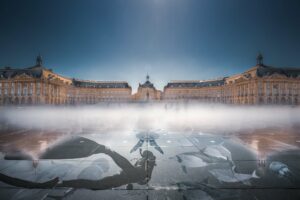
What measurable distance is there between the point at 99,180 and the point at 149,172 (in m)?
1.15

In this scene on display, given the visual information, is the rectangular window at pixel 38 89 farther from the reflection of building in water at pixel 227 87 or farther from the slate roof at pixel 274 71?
the slate roof at pixel 274 71

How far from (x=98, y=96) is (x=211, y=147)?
94.6 meters

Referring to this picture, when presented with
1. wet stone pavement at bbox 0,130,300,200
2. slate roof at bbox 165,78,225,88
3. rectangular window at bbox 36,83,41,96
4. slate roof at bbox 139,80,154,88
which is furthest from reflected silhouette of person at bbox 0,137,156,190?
slate roof at bbox 165,78,225,88

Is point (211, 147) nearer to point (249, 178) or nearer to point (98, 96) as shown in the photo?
point (249, 178)

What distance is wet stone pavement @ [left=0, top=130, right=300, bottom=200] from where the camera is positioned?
3.02m

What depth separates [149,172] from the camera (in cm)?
389

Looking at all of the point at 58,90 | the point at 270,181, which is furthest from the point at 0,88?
the point at 270,181

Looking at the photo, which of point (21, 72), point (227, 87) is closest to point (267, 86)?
point (227, 87)

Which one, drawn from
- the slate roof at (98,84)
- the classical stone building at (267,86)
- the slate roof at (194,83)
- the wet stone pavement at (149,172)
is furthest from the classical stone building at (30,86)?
the classical stone building at (267,86)

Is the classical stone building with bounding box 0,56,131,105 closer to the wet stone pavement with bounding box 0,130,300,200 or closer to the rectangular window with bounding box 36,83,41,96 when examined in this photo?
the rectangular window with bounding box 36,83,41,96

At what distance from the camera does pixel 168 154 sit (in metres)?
5.13

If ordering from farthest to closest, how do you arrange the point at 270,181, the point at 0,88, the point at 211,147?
1. the point at 0,88
2. the point at 211,147
3. the point at 270,181

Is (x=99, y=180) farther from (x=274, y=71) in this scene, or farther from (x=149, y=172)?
(x=274, y=71)

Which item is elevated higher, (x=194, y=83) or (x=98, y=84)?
(x=194, y=83)
